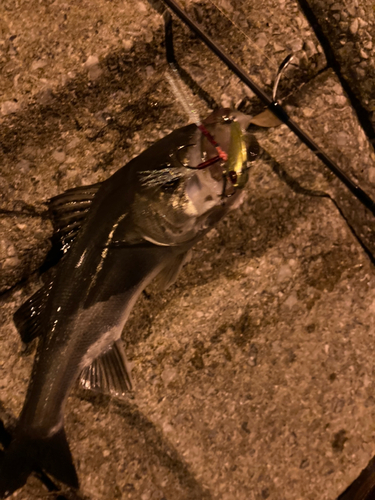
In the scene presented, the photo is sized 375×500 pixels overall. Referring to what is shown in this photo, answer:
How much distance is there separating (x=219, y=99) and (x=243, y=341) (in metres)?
1.21

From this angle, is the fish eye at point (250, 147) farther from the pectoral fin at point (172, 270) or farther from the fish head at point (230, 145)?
the pectoral fin at point (172, 270)

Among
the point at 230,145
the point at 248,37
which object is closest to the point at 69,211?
the point at 230,145

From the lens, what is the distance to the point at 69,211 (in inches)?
57.8

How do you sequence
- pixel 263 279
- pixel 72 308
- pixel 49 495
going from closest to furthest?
pixel 72 308, pixel 49 495, pixel 263 279

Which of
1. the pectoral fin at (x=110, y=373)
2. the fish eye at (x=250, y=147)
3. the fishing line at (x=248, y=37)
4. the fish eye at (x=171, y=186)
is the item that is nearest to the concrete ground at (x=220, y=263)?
the fishing line at (x=248, y=37)

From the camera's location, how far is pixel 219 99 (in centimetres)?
169

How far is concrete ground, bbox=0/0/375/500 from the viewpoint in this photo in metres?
1.61

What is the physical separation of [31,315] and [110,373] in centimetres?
43

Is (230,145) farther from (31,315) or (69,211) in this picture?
(31,315)

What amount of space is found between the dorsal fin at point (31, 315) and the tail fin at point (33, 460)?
1.40 ft

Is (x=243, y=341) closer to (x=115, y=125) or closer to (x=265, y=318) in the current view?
(x=265, y=318)

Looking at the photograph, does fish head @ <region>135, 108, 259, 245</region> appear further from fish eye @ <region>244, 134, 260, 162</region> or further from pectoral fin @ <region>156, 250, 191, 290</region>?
pectoral fin @ <region>156, 250, 191, 290</region>

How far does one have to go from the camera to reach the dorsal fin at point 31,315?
1.48 metres

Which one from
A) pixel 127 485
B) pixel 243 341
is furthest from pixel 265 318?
pixel 127 485
